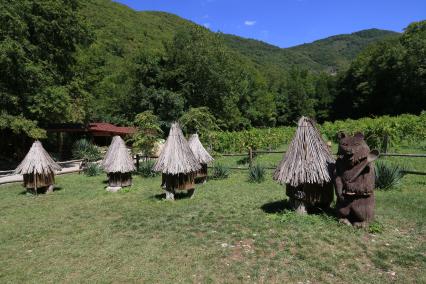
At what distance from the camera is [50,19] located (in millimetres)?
26984

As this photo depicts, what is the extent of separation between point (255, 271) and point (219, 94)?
35.1 m

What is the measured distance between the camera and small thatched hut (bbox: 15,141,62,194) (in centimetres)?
1518

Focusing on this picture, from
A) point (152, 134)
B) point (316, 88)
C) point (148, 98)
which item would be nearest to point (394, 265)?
point (152, 134)

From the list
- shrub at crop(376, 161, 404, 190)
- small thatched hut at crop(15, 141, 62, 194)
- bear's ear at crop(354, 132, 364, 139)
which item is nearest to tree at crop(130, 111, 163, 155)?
small thatched hut at crop(15, 141, 62, 194)

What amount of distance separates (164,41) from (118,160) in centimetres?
3496

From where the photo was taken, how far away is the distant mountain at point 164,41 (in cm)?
7312

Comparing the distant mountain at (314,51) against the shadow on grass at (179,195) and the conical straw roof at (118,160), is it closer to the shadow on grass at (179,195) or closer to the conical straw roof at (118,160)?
the conical straw roof at (118,160)

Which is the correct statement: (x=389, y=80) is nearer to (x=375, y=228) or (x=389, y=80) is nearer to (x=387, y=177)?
(x=387, y=177)

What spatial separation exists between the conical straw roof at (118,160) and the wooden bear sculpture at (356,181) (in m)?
9.99

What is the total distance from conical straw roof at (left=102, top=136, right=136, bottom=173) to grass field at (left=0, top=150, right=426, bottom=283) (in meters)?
2.69

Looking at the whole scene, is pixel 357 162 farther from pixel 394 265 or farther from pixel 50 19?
pixel 50 19

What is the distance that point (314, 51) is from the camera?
17525 cm

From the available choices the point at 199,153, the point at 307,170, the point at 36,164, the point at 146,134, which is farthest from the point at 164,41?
the point at 307,170

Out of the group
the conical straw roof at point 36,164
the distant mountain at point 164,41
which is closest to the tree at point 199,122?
the conical straw roof at point 36,164
